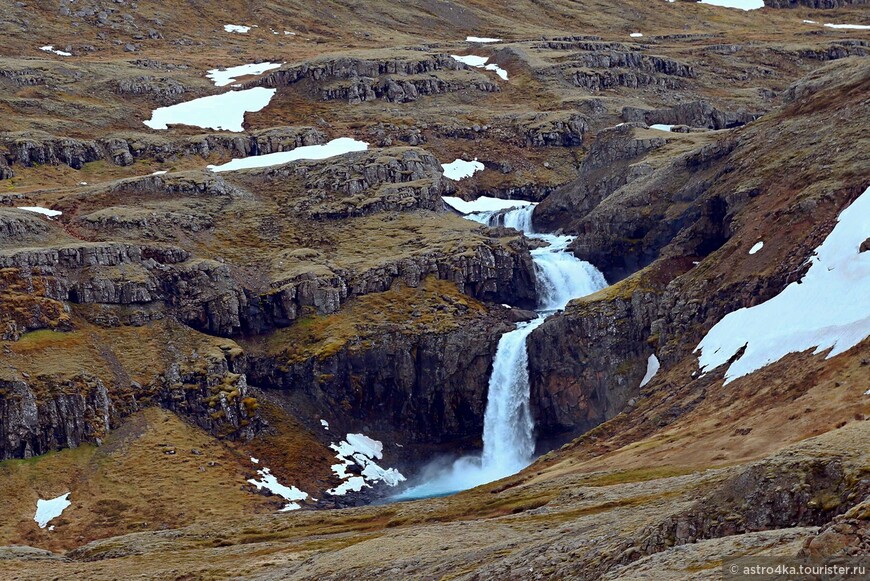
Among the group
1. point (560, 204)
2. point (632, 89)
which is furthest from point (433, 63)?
point (560, 204)

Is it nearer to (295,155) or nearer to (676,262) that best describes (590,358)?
(676,262)

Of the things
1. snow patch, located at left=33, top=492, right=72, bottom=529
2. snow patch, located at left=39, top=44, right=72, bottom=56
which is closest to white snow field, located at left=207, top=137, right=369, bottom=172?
snow patch, located at left=33, top=492, right=72, bottom=529

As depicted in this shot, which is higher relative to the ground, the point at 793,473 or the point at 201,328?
the point at 793,473

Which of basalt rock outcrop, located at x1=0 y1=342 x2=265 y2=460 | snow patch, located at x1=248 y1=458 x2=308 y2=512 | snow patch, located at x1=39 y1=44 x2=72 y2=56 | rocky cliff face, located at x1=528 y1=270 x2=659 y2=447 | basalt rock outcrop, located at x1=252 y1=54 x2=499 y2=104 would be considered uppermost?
basalt rock outcrop, located at x1=252 y1=54 x2=499 y2=104

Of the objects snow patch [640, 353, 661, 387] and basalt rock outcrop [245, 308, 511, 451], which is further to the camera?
basalt rock outcrop [245, 308, 511, 451]

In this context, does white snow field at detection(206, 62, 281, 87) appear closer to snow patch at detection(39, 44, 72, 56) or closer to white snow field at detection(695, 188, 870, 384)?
snow patch at detection(39, 44, 72, 56)

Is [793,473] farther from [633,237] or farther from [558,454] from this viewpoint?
[633,237]

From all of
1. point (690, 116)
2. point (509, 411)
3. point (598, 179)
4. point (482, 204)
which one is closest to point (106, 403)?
point (509, 411)
